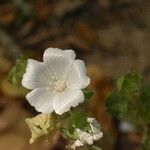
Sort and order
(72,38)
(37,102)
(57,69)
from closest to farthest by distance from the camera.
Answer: (37,102), (57,69), (72,38)

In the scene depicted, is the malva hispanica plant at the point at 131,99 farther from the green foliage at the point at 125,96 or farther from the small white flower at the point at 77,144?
the small white flower at the point at 77,144

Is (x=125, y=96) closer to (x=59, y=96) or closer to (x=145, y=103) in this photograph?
(x=145, y=103)

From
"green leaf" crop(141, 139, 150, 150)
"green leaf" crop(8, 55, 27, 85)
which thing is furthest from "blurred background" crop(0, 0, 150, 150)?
"green leaf" crop(8, 55, 27, 85)

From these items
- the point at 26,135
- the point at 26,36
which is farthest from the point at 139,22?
the point at 26,135

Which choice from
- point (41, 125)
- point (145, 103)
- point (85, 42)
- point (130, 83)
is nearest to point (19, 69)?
point (41, 125)

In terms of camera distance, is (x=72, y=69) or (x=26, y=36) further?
(x=26, y=36)

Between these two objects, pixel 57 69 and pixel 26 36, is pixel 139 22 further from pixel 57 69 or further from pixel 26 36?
pixel 57 69

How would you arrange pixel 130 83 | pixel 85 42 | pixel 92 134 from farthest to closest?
pixel 85 42 → pixel 130 83 → pixel 92 134
